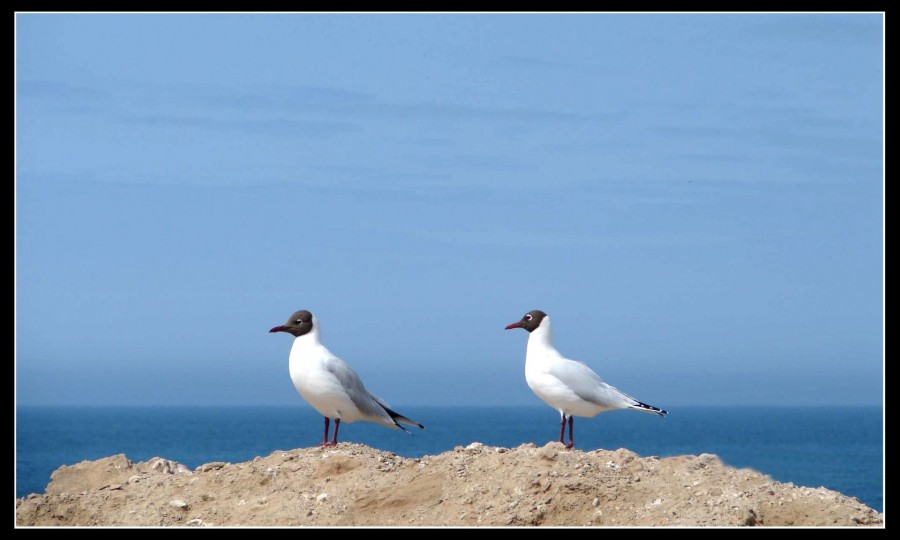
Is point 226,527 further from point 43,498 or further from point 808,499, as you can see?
point 808,499

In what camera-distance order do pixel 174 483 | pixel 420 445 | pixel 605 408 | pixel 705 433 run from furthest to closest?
1. pixel 705 433
2. pixel 420 445
3. pixel 605 408
4. pixel 174 483

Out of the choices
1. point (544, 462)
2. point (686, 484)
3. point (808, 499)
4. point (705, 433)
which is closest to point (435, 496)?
point (544, 462)

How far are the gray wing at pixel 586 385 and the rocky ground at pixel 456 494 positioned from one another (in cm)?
117

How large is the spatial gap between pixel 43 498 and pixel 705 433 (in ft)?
377

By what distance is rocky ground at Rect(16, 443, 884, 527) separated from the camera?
56.1 feet

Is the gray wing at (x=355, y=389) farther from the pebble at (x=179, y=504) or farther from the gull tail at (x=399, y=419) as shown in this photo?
the pebble at (x=179, y=504)

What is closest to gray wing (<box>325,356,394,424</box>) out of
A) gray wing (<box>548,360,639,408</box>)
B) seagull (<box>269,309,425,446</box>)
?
seagull (<box>269,309,425,446</box>)

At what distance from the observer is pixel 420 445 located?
101 meters

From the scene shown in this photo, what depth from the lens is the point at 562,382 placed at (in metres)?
20.1

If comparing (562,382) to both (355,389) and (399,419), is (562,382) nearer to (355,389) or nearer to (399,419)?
(399,419)

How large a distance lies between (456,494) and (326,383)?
3.22 metres

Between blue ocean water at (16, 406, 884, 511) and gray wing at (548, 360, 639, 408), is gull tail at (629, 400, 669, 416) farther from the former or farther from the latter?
blue ocean water at (16, 406, 884, 511)

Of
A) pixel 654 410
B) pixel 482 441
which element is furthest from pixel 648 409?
pixel 482 441

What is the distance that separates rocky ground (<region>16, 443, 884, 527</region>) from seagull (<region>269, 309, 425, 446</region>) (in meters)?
0.93
